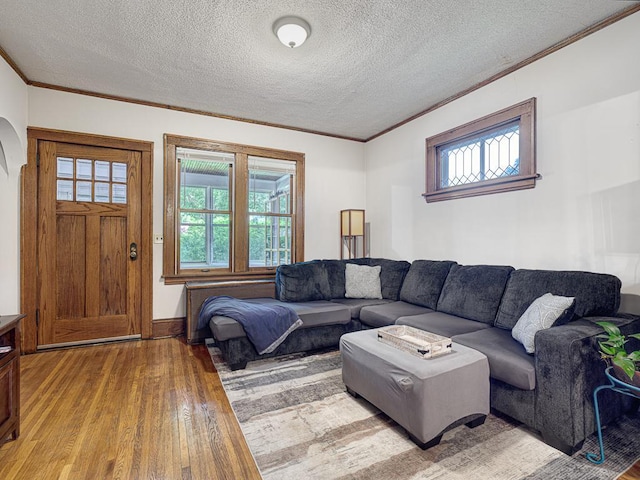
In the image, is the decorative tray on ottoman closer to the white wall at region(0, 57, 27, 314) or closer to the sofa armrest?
the sofa armrest

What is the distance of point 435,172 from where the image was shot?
3699mm

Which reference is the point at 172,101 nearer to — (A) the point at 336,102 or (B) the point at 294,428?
(A) the point at 336,102

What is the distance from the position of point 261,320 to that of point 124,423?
1.20 metres

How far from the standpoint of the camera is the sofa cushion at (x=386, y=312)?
9.65ft

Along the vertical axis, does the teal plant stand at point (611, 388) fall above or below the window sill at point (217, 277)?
below

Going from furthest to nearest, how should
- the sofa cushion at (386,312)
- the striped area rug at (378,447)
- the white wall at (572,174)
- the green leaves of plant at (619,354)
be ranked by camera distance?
the sofa cushion at (386,312) < the white wall at (572,174) < the striped area rug at (378,447) < the green leaves of plant at (619,354)

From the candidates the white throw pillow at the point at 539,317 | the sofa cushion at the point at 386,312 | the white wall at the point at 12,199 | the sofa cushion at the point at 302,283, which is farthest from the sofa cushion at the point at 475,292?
the white wall at the point at 12,199

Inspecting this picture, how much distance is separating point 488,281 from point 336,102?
2.46 metres

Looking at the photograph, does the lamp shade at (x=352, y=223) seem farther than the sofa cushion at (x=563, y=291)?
Yes

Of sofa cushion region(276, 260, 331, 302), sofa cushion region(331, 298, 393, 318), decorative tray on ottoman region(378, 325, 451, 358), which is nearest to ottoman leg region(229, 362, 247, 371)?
sofa cushion region(276, 260, 331, 302)

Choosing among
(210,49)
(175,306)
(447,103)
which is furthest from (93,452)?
(447,103)

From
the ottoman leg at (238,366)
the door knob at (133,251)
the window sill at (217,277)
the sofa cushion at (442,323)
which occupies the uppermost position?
the door knob at (133,251)

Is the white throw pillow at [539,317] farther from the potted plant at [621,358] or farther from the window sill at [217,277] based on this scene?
the window sill at [217,277]

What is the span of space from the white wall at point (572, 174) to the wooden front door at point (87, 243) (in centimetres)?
355
